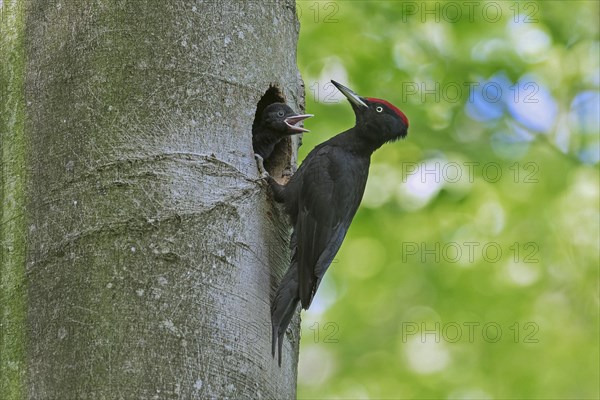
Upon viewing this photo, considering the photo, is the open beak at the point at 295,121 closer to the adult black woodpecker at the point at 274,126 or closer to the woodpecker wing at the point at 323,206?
the adult black woodpecker at the point at 274,126

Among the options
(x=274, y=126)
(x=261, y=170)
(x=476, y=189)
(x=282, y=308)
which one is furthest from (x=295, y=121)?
(x=476, y=189)

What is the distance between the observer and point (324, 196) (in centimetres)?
404

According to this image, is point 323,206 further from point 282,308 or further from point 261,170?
point 282,308

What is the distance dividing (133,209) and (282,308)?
26.9 inches

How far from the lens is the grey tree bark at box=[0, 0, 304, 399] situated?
7.79 ft

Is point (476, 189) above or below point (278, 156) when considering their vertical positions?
above

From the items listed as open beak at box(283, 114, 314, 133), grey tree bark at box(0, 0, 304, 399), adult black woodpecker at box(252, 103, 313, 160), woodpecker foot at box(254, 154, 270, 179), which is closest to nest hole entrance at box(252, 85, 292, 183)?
adult black woodpecker at box(252, 103, 313, 160)

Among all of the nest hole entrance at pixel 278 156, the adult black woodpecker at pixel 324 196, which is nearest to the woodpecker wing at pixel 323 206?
the adult black woodpecker at pixel 324 196

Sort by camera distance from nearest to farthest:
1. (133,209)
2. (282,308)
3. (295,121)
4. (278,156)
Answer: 1. (133,209)
2. (282,308)
3. (295,121)
4. (278,156)

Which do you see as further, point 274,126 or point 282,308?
point 274,126

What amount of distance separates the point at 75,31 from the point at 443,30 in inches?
168

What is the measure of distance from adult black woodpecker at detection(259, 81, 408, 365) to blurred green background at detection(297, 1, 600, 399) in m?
1.60

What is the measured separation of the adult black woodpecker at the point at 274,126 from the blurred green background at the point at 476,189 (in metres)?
2.04

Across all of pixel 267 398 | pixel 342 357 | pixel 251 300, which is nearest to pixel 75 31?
pixel 251 300
